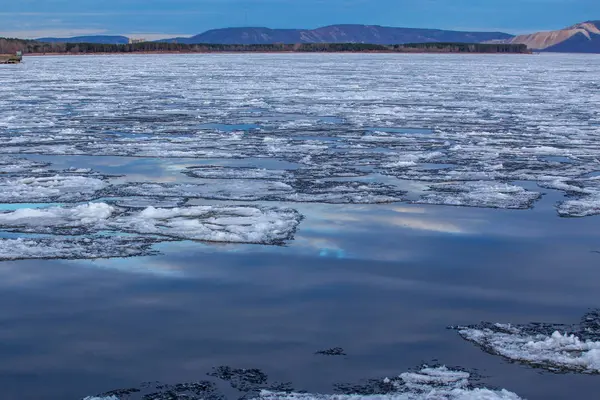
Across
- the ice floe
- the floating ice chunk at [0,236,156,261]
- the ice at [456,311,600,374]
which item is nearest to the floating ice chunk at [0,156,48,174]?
the floating ice chunk at [0,236,156,261]

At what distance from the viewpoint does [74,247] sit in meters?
7.39

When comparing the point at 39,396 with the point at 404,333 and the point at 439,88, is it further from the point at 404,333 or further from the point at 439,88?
the point at 439,88

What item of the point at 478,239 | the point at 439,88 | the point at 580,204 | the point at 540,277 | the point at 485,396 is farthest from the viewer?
the point at 439,88

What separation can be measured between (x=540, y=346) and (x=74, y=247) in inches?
158

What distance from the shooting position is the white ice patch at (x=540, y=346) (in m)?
4.95

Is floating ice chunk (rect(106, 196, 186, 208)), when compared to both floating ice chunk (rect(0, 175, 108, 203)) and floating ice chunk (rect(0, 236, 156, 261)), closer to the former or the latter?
floating ice chunk (rect(0, 175, 108, 203))

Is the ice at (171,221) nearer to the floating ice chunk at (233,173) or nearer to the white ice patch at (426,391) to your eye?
the floating ice chunk at (233,173)

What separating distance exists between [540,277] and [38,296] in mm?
3755

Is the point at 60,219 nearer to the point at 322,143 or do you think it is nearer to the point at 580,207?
the point at 580,207

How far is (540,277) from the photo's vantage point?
6797 mm

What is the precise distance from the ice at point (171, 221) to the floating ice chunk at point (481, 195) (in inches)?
72.3

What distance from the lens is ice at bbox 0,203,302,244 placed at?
7.88m

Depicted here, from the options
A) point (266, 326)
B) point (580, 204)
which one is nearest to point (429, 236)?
point (580, 204)

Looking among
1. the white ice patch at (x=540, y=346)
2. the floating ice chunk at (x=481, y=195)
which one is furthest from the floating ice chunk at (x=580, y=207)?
the white ice patch at (x=540, y=346)
